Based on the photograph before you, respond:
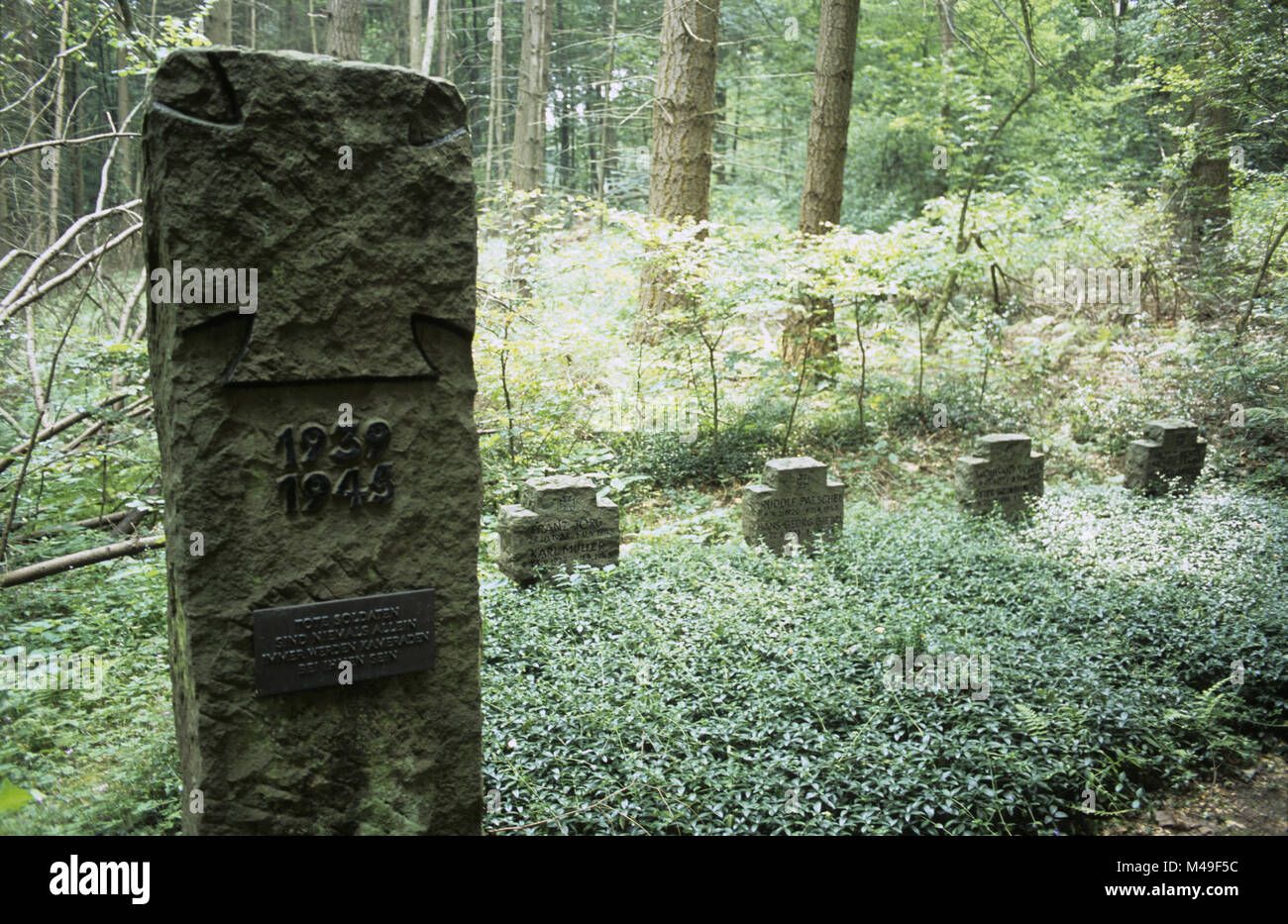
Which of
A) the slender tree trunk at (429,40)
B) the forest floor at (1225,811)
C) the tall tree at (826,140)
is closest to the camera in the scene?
the forest floor at (1225,811)

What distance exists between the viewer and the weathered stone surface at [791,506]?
7.90 m

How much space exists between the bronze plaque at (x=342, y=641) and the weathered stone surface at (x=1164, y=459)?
9.23m

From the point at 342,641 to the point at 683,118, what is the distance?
10441 millimetres

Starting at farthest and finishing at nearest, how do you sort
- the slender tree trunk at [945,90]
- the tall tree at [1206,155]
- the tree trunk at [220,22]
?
the slender tree trunk at [945,90] → the tree trunk at [220,22] → the tall tree at [1206,155]

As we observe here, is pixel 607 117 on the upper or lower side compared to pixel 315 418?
upper

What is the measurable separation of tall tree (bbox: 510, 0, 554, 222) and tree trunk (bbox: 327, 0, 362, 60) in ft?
16.4

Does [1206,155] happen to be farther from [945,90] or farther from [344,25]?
[344,25]

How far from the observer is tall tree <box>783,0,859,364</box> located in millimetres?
12000

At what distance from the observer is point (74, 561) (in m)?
5.44

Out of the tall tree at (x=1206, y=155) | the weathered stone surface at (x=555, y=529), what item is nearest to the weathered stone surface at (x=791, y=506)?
the weathered stone surface at (x=555, y=529)

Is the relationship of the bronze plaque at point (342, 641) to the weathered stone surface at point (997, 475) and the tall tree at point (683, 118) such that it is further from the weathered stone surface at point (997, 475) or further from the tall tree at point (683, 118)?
the tall tree at point (683, 118)

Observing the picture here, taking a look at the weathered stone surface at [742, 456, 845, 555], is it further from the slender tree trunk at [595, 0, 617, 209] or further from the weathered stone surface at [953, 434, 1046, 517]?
the slender tree trunk at [595, 0, 617, 209]

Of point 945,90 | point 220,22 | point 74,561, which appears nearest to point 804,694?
point 74,561

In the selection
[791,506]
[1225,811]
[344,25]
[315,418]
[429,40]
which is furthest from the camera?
[429,40]
